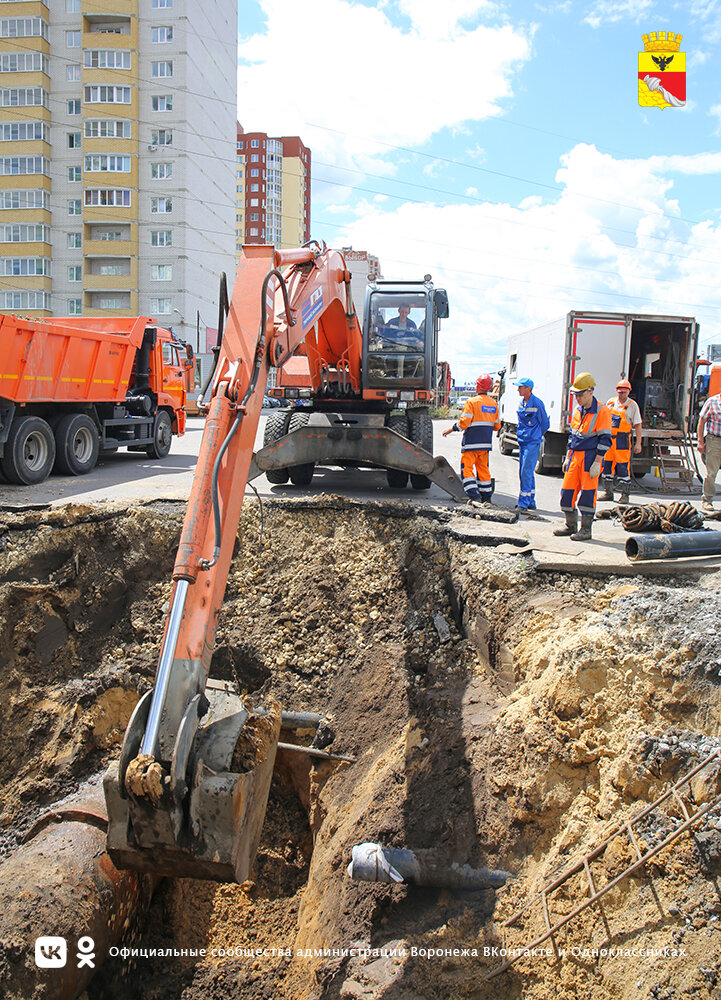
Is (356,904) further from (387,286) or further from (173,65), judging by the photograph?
(173,65)

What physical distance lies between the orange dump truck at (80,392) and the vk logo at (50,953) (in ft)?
24.9

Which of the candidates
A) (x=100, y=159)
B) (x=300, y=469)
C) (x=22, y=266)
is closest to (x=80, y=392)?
(x=300, y=469)

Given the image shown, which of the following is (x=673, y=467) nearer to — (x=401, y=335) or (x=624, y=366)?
(x=624, y=366)

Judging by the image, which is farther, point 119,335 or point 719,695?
point 119,335

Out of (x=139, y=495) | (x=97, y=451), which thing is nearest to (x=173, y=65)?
(x=97, y=451)

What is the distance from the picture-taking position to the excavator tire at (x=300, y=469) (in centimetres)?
949

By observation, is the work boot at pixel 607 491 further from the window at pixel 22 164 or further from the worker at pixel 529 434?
the window at pixel 22 164

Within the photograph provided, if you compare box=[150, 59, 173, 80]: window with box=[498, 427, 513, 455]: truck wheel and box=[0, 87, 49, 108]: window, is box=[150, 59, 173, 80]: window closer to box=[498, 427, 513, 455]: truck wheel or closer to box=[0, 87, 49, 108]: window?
box=[0, 87, 49, 108]: window

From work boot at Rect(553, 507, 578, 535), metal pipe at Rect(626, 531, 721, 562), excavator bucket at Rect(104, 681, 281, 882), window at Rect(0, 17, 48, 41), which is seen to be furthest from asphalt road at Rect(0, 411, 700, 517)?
window at Rect(0, 17, 48, 41)

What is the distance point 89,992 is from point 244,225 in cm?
9119

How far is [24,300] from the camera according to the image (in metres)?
39.1

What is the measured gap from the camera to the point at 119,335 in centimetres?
1280

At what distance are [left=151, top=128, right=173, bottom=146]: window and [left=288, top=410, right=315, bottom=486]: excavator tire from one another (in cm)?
3604

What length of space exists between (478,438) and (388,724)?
394cm
